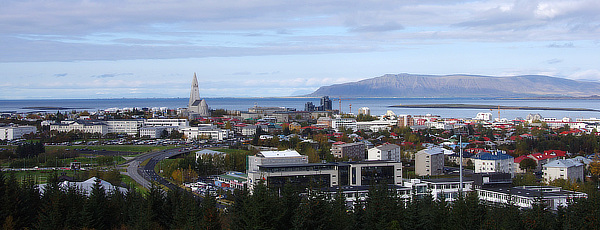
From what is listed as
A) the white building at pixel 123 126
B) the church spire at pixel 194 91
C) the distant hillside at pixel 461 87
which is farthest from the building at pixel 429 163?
the distant hillside at pixel 461 87

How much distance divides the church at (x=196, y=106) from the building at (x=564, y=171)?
3423cm

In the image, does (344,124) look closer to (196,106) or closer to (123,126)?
(123,126)

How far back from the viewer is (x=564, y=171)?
1744cm

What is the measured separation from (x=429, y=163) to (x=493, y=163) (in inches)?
80.7

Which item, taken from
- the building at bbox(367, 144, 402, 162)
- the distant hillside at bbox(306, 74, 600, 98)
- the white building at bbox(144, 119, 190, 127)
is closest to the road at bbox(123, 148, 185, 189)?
the building at bbox(367, 144, 402, 162)

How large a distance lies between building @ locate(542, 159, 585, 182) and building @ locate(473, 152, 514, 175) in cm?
157

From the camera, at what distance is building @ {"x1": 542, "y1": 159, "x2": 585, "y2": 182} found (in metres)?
17.4

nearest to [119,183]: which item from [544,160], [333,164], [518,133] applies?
[333,164]

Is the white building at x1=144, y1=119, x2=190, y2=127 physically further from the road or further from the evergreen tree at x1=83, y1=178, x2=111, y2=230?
the evergreen tree at x1=83, y1=178, x2=111, y2=230

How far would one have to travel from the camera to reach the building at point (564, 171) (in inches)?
687

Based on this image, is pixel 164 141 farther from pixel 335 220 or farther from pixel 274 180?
pixel 335 220

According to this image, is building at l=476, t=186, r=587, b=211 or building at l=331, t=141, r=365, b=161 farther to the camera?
building at l=331, t=141, r=365, b=161

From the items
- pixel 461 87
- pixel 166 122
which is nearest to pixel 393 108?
pixel 166 122

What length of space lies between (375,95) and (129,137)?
157 meters
